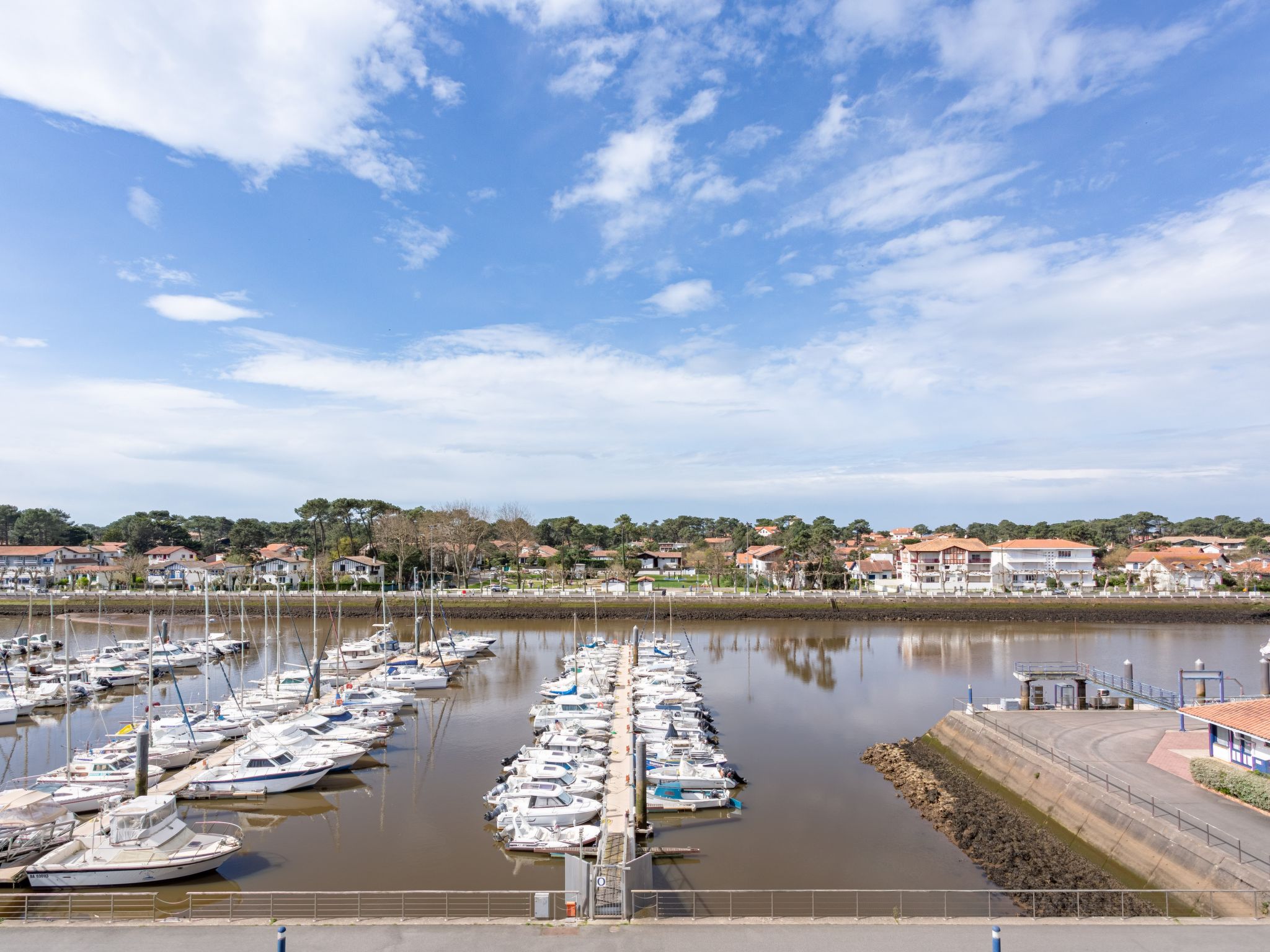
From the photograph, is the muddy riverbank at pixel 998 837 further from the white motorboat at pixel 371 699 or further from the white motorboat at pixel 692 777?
the white motorboat at pixel 371 699

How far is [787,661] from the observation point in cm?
5309

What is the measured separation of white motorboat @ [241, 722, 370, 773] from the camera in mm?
27266

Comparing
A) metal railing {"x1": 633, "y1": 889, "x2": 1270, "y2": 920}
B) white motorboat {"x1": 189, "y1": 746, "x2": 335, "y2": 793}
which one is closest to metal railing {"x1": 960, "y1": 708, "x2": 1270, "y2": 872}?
metal railing {"x1": 633, "y1": 889, "x2": 1270, "y2": 920}

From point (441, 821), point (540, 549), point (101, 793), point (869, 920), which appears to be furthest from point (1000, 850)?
point (540, 549)

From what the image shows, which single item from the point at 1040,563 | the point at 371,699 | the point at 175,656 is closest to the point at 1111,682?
the point at 371,699

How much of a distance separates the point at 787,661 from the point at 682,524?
12417 centimetres

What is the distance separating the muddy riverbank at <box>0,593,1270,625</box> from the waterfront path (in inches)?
2320

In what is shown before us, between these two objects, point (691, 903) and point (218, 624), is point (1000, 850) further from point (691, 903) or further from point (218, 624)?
point (218, 624)

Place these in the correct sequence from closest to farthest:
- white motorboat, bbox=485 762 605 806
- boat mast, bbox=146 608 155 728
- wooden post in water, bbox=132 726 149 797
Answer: wooden post in water, bbox=132 726 149 797 < white motorboat, bbox=485 762 605 806 < boat mast, bbox=146 608 155 728

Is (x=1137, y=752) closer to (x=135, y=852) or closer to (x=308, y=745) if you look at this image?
(x=308, y=745)

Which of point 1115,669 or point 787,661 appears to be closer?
point 1115,669

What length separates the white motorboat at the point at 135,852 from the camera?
58.4 feet

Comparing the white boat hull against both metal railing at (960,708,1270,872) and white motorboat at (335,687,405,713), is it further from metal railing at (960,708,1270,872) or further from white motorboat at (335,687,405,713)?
metal railing at (960,708,1270,872)

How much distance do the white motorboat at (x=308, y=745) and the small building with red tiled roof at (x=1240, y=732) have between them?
1136 inches
